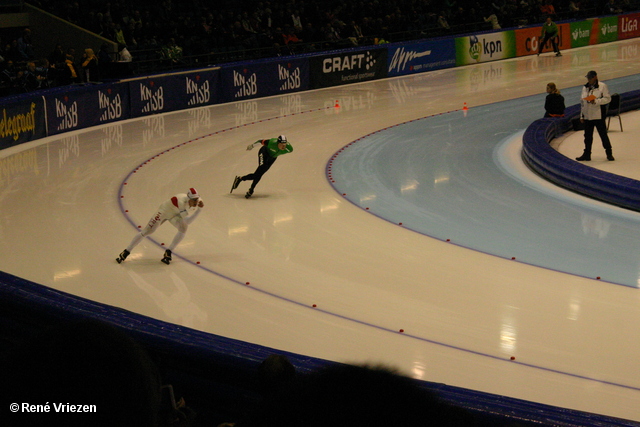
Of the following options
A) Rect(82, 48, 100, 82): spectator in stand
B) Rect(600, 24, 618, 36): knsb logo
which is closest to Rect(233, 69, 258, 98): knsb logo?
Rect(82, 48, 100, 82): spectator in stand

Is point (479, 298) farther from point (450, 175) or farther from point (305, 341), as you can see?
point (450, 175)

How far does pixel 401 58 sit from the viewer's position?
2266 cm

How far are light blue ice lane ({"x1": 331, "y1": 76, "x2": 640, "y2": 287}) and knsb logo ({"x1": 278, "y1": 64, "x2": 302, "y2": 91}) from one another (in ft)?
19.7

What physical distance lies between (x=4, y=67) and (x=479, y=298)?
1184 centimetres

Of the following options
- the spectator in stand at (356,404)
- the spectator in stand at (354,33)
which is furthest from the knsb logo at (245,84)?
the spectator in stand at (356,404)

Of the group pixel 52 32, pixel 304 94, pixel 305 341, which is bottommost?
pixel 305 341

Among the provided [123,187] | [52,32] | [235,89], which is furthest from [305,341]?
[52,32]

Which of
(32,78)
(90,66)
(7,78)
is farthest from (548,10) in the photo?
(7,78)

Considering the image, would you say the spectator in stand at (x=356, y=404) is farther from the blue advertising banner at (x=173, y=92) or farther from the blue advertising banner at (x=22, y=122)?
the blue advertising banner at (x=173, y=92)

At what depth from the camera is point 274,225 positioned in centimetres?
848

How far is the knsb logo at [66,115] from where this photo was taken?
14402 mm

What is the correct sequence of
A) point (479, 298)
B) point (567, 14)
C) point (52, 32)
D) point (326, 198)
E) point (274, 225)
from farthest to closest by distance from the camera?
point (567, 14) → point (52, 32) → point (326, 198) → point (274, 225) → point (479, 298)

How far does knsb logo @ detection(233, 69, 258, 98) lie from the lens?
60.2 ft

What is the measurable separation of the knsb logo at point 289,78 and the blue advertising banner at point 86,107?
4849mm
